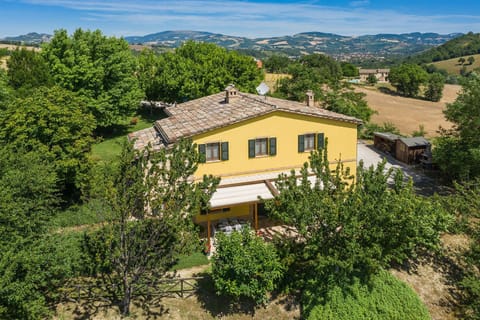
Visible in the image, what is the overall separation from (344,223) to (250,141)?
10.7m

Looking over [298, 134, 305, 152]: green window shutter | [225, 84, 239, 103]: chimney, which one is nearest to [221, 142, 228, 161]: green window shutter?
[298, 134, 305, 152]: green window shutter

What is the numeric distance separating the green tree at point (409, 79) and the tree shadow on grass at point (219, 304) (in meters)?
108

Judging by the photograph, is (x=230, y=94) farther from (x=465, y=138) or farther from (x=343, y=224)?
(x=465, y=138)

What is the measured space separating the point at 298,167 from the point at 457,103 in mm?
15076

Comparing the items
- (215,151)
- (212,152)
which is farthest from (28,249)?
(215,151)

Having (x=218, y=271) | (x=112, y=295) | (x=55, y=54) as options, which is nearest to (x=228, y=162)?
(x=218, y=271)

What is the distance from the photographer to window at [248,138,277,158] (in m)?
26.4

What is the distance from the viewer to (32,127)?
2617cm

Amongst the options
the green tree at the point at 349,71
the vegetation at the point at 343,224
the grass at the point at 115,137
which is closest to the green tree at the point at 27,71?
the grass at the point at 115,137

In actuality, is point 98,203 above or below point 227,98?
below

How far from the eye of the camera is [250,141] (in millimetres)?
26234

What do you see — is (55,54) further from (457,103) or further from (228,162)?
(457,103)

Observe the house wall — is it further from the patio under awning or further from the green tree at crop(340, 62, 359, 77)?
the green tree at crop(340, 62, 359, 77)

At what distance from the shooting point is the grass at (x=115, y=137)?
40594 millimetres
